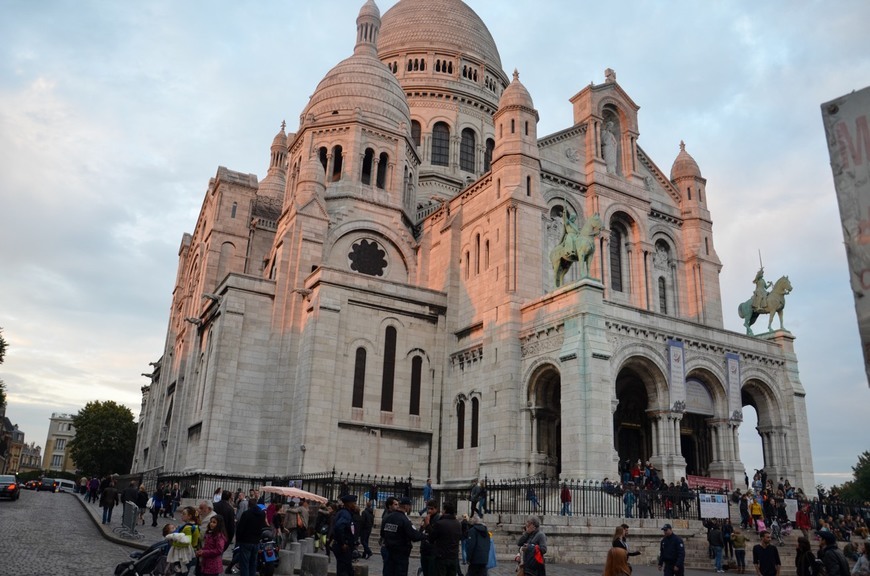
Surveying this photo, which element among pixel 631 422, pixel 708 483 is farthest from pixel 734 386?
pixel 631 422

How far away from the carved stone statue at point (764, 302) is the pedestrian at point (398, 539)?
88.9 feet

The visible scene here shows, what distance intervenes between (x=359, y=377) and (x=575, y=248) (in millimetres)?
11815

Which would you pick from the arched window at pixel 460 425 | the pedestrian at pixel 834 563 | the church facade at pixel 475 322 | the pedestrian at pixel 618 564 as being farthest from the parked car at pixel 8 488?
the pedestrian at pixel 834 563

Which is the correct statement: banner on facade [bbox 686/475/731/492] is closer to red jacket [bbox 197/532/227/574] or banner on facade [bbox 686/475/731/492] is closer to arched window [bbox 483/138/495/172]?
red jacket [bbox 197/532/227/574]

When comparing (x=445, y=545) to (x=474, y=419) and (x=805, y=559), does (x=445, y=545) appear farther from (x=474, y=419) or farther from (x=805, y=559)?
(x=474, y=419)

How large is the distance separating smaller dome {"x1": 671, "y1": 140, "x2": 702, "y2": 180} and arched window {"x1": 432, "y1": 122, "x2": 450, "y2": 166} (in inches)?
694

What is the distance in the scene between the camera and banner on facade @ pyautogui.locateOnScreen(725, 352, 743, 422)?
2842cm

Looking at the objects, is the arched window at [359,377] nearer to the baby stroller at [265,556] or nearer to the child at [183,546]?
the baby stroller at [265,556]

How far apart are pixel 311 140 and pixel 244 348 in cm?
1357

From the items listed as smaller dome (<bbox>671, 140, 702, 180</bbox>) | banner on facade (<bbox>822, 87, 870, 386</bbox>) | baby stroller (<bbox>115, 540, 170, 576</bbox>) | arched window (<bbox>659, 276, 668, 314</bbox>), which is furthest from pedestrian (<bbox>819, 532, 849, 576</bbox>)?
smaller dome (<bbox>671, 140, 702, 180</bbox>)

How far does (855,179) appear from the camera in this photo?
4109 mm

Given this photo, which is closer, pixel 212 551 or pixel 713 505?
pixel 212 551

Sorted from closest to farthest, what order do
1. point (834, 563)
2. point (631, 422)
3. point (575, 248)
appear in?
point (834, 563) → point (575, 248) → point (631, 422)

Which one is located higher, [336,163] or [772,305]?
[336,163]
